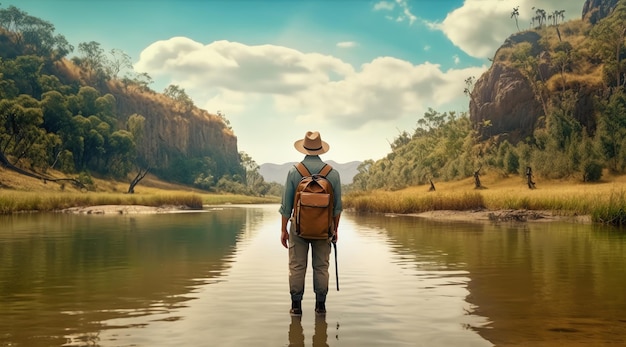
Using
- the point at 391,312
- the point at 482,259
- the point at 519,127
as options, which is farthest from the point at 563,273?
the point at 519,127

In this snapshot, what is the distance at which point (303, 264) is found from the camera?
884cm

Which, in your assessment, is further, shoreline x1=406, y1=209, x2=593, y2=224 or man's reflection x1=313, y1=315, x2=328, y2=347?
shoreline x1=406, y1=209, x2=593, y2=224

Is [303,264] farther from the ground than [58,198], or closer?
closer

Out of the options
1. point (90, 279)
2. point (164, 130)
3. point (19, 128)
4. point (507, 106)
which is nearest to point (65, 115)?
point (19, 128)

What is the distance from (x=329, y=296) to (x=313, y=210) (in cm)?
280

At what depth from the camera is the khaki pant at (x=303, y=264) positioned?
872 centimetres

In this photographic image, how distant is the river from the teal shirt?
62.9 inches

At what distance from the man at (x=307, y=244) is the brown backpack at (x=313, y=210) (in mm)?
243

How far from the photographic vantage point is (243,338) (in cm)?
740

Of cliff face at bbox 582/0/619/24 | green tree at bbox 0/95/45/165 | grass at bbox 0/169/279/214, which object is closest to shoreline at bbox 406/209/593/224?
grass at bbox 0/169/279/214

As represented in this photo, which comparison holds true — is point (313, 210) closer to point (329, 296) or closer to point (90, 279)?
point (329, 296)

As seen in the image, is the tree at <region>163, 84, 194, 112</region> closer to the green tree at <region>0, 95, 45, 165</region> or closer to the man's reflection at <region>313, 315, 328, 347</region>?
the green tree at <region>0, 95, 45, 165</region>

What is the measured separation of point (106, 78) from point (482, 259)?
161413mm

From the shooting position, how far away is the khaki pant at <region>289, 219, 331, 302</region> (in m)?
8.72
